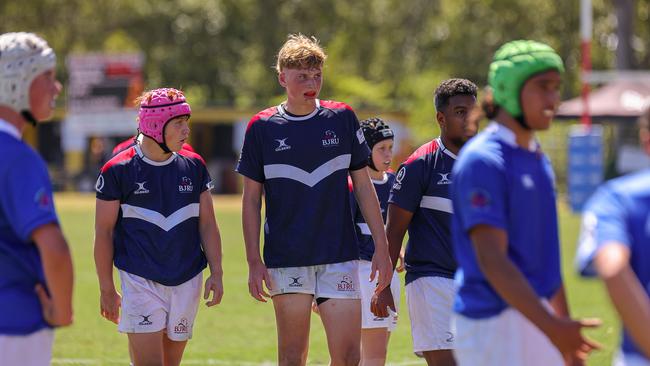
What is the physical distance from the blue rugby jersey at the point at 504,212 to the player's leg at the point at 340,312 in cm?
247

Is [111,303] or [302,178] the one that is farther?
[111,303]

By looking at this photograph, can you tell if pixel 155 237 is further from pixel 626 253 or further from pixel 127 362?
pixel 626 253

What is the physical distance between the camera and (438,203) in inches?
311

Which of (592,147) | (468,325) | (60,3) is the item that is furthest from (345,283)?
(60,3)

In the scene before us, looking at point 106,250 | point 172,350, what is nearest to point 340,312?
point 172,350

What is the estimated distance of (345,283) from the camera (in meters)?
7.63

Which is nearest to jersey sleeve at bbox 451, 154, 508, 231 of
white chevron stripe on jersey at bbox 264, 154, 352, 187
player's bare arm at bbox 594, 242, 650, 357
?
player's bare arm at bbox 594, 242, 650, 357

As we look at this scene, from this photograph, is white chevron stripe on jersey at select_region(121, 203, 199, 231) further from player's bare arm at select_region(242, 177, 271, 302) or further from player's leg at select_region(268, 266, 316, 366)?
player's leg at select_region(268, 266, 316, 366)

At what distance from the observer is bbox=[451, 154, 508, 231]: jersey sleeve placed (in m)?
4.91

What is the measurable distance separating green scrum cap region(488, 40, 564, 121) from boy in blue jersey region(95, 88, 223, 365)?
314 centimetres

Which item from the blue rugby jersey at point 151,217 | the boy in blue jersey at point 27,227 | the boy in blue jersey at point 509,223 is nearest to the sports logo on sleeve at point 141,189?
the blue rugby jersey at point 151,217

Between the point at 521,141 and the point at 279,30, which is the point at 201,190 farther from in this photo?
the point at 279,30

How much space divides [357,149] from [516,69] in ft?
9.10

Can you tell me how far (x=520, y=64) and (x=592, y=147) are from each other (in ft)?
101
